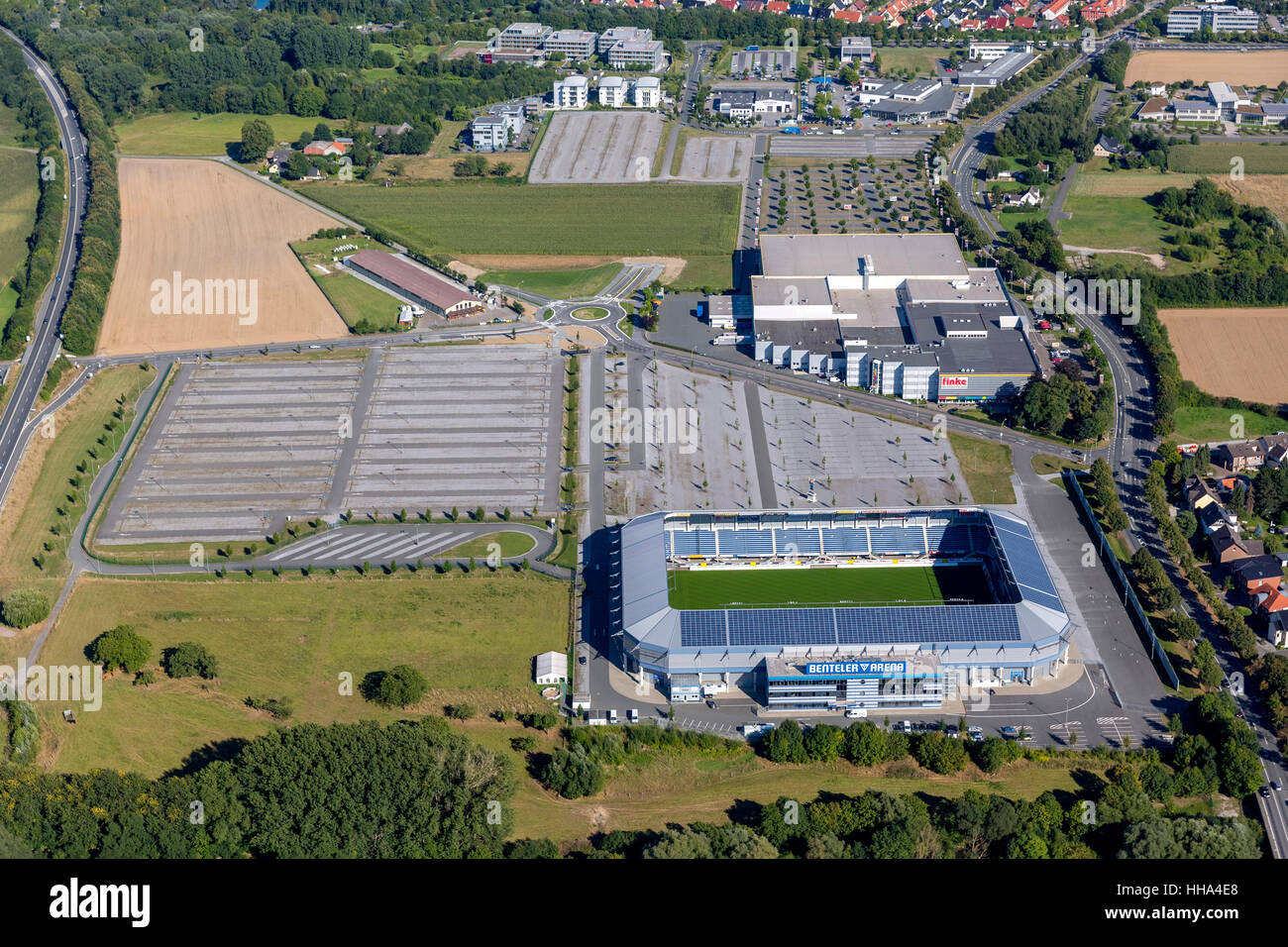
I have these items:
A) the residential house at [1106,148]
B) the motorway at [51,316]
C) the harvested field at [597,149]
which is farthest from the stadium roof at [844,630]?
the residential house at [1106,148]

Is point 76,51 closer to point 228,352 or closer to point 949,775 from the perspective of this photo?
point 228,352

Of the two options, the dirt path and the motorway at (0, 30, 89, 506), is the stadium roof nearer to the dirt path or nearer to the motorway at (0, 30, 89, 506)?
the motorway at (0, 30, 89, 506)

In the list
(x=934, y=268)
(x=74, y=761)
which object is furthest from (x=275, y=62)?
(x=74, y=761)

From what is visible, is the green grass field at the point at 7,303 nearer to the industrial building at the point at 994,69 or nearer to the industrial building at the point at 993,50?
the industrial building at the point at 994,69

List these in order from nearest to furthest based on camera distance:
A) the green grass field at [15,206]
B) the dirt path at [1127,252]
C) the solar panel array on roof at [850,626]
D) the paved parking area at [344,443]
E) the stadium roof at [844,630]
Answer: the stadium roof at [844,630] → the solar panel array on roof at [850,626] → the paved parking area at [344,443] → the dirt path at [1127,252] → the green grass field at [15,206]

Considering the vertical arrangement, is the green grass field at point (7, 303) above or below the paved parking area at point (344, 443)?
above
